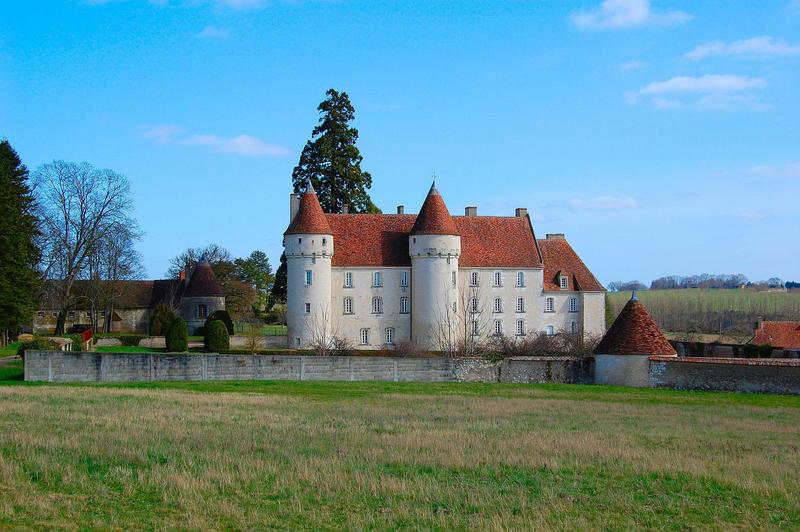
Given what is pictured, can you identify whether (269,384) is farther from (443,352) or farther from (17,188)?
(17,188)

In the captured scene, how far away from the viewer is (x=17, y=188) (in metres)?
52.5

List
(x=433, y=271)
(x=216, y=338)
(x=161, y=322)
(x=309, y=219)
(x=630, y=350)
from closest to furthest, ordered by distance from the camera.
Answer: (x=630, y=350) → (x=216, y=338) → (x=309, y=219) → (x=433, y=271) → (x=161, y=322)

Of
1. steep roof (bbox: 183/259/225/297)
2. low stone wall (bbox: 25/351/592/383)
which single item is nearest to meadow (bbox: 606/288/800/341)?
steep roof (bbox: 183/259/225/297)

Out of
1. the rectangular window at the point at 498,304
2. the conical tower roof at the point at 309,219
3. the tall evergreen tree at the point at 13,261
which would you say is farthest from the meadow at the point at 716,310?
the tall evergreen tree at the point at 13,261

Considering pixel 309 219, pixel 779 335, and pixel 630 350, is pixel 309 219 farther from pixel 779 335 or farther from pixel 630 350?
pixel 779 335

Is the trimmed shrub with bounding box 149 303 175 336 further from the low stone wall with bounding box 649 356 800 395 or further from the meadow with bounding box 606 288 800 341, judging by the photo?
the meadow with bounding box 606 288 800 341

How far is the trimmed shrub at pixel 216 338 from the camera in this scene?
5009 centimetres

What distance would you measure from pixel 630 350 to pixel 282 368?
1358 centimetres

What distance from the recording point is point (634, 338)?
35594 millimetres

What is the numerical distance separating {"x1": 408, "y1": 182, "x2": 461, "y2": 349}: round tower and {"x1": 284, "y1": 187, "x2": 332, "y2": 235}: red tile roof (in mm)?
5426

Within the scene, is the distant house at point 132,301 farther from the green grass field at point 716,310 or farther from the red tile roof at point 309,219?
the green grass field at point 716,310

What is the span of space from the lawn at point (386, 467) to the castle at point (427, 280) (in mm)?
29334

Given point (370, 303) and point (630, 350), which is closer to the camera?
point (630, 350)

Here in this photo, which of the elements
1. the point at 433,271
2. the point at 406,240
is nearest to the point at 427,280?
the point at 433,271
